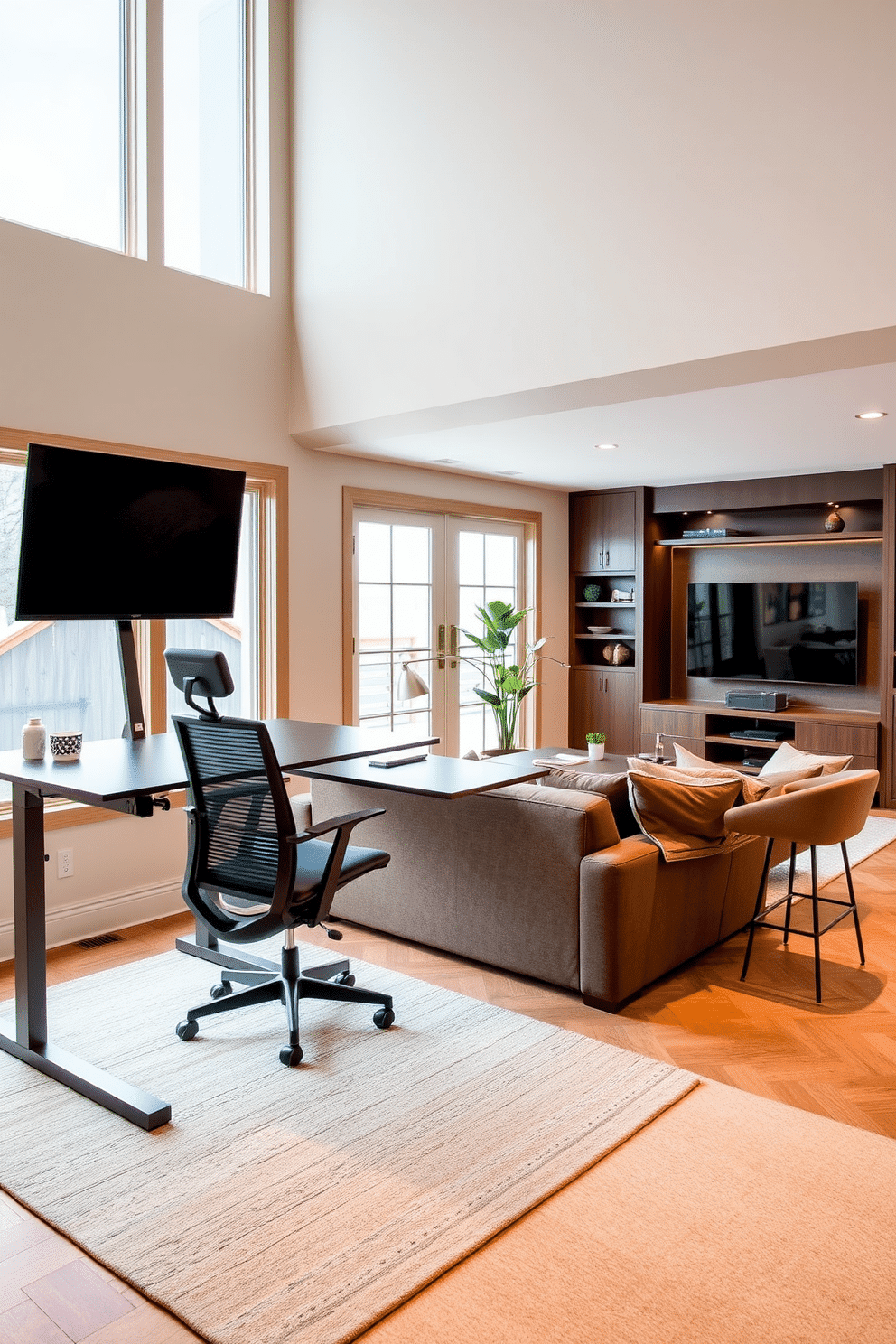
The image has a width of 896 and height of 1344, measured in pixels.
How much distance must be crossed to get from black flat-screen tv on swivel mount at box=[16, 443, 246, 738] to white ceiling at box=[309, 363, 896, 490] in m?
1.18

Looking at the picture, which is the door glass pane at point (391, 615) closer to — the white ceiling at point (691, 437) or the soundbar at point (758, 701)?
the white ceiling at point (691, 437)

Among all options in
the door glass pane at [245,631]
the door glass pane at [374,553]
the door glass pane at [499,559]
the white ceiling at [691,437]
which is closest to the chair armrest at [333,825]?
the door glass pane at [245,631]

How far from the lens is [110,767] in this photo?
2.95m

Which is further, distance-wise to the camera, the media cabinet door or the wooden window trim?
the media cabinet door

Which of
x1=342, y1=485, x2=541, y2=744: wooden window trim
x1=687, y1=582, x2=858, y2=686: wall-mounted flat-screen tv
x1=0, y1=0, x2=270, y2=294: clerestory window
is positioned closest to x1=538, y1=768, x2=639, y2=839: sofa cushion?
x1=342, y1=485, x2=541, y2=744: wooden window trim

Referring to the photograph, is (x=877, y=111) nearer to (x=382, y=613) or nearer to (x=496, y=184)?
(x=496, y=184)

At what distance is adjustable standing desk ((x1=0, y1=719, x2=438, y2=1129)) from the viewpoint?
260cm

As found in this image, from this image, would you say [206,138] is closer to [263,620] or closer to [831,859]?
[263,620]

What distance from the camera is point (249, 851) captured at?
2828 millimetres

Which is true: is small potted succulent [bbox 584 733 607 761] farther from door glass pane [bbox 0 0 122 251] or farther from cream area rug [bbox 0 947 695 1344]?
door glass pane [bbox 0 0 122 251]

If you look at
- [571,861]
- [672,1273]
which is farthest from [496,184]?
[672,1273]

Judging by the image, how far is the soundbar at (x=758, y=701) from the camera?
6.83 m

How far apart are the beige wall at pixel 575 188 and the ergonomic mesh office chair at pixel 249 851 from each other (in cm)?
193

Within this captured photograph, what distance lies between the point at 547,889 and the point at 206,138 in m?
3.88
